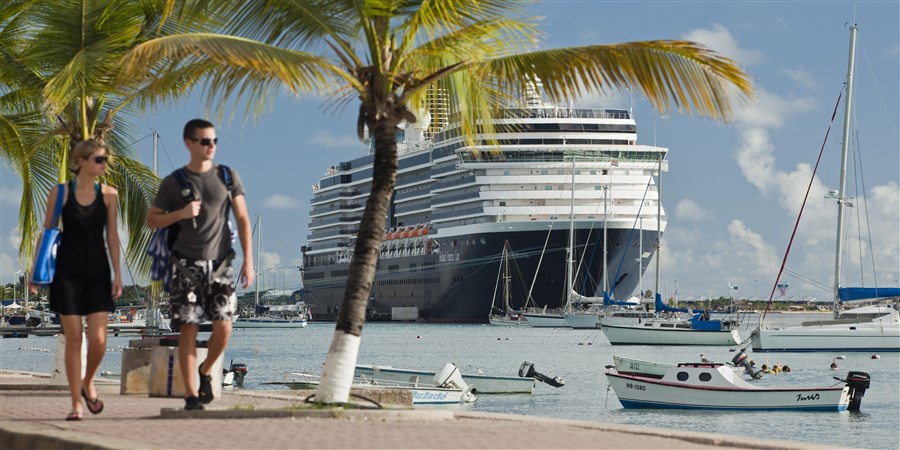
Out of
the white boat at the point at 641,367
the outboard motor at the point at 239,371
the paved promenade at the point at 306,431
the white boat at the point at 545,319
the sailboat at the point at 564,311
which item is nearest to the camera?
the paved promenade at the point at 306,431

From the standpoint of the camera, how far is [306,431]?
7.50 m

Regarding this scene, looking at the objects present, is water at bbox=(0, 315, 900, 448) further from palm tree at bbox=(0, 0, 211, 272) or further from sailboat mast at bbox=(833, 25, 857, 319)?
palm tree at bbox=(0, 0, 211, 272)

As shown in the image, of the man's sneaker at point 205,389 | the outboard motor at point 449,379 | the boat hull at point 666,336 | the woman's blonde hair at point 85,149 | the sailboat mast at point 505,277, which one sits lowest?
the outboard motor at point 449,379

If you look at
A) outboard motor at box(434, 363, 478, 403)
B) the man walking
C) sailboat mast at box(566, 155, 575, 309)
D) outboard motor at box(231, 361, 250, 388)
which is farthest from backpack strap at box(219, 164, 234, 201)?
sailboat mast at box(566, 155, 575, 309)

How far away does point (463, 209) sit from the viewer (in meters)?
87.4

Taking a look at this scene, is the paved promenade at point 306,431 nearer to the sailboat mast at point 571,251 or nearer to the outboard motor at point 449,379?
the outboard motor at point 449,379

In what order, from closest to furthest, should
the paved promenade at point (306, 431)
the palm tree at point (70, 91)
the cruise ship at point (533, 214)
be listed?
the paved promenade at point (306, 431) < the palm tree at point (70, 91) < the cruise ship at point (533, 214)

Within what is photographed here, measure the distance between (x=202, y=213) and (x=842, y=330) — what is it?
46001 mm

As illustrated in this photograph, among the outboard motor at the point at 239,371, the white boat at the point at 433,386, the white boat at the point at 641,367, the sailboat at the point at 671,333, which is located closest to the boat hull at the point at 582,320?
the sailboat at the point at 671,333

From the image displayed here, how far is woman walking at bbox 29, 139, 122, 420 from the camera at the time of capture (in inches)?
314

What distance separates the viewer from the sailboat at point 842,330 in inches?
1965

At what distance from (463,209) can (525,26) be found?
76.8m

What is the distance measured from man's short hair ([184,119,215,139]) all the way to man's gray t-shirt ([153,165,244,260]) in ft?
0.84

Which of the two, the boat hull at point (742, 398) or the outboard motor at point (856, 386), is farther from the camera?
the outboard motor at point (856, 386)
